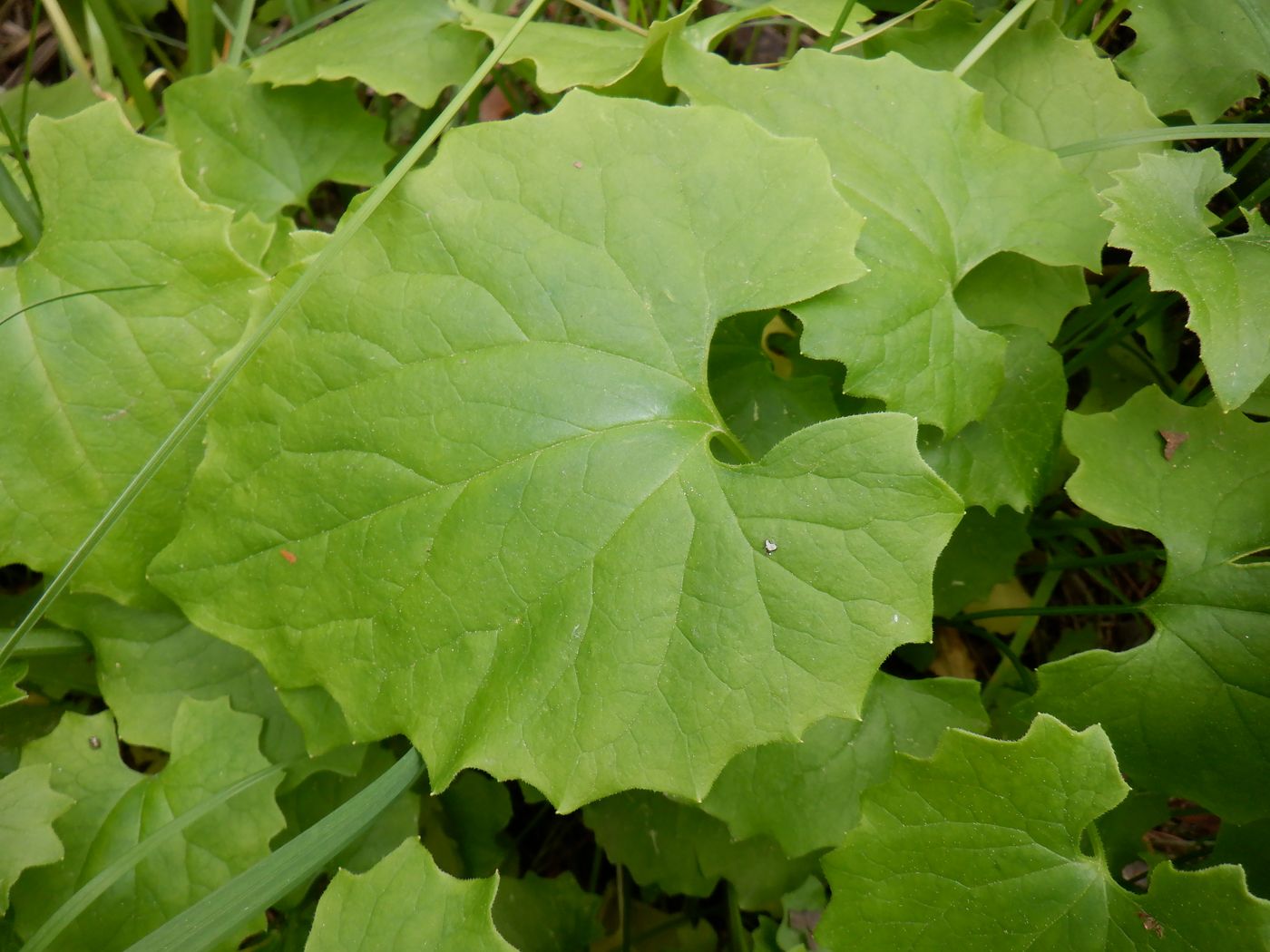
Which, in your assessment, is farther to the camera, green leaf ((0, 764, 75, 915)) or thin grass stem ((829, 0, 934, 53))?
thin grass stem ((829, 0, 934, 53))

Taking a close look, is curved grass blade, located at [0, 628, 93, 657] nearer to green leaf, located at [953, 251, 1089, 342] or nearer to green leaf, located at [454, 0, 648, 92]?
green leaf, located at [454, 0, 648, 92]

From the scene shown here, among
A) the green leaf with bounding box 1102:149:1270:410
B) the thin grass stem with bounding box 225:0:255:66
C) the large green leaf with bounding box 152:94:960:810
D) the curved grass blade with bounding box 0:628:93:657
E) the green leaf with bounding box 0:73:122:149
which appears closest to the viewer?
the large green leaf with bounding box 152:94:960:810

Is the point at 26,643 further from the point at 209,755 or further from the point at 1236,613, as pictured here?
the point at 1236,613

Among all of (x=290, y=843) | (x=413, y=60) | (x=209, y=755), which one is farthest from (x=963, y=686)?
(x=413, y=60)

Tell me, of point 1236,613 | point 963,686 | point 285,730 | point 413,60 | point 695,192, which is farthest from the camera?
point 413,60

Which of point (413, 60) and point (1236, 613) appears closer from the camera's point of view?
point (1236, 613)

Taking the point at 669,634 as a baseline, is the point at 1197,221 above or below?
above

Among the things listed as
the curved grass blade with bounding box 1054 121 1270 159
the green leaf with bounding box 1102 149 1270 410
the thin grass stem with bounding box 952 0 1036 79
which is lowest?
the green leaf with bounding box 1102 149 1270 410

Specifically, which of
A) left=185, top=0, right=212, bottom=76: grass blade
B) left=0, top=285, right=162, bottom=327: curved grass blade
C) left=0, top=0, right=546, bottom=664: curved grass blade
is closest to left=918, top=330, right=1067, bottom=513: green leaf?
left=0, top=0, right=546, bottom=664: curved grass blade
